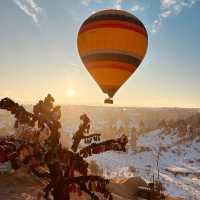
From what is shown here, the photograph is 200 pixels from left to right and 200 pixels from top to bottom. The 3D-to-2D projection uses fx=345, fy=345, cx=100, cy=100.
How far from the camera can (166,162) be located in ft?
403

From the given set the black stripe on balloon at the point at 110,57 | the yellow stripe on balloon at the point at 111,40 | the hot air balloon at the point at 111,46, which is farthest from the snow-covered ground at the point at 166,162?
the yellow stripe on balloon at the point at 111,40

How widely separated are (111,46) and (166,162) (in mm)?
107487

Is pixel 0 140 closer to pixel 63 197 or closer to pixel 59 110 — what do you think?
pixel 59 110

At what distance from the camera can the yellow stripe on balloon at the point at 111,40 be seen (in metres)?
20.8

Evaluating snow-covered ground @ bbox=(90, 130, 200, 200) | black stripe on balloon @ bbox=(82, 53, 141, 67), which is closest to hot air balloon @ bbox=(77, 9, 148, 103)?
black stripe on balloon @ bbox=(82, 53, 141, 67)

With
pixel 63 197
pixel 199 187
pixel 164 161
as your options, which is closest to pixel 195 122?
pixel 164 161

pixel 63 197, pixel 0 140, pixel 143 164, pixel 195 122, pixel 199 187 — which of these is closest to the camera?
pixel 0 140

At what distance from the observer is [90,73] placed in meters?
22.3

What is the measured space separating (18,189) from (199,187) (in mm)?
62601

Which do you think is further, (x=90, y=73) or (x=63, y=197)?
(x=90, y=73)

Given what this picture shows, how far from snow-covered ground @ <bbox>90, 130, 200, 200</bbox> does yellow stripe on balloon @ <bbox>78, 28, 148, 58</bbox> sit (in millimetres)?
49319

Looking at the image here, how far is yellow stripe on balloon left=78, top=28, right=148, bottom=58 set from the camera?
20844mm

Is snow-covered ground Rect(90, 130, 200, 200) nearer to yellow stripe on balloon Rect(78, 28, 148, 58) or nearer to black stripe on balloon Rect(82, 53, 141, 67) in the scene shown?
→ black stripe on balloon Rect(82, 53, 141, 67)

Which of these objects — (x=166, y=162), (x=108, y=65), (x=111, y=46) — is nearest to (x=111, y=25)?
(x=111, y=46)
